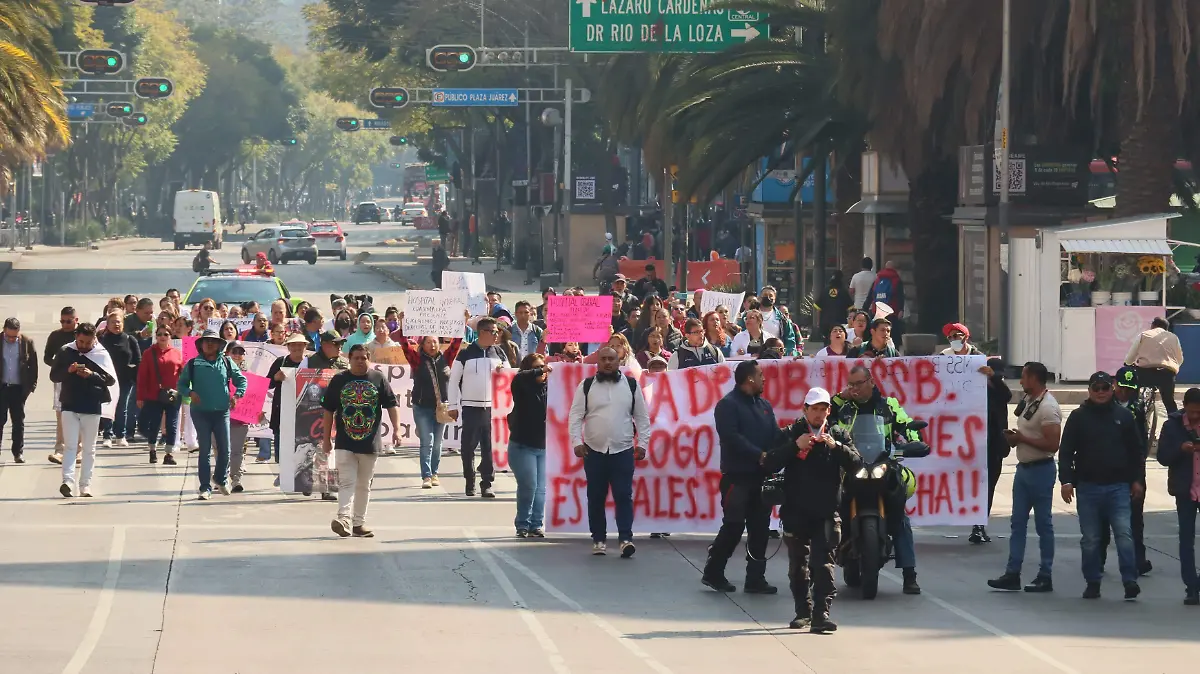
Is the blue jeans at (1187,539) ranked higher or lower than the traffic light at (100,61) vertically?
lower

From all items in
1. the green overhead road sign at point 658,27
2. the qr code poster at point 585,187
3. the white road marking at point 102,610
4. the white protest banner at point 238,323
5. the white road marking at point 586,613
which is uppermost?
the green overhead road sign at point 658,27

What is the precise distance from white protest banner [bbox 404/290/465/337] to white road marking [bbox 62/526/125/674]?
5.72 metres

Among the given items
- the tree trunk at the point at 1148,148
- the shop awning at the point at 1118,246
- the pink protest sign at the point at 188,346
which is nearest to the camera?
the pink protest sign at the point at 188,346

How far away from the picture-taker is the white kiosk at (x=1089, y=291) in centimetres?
2662

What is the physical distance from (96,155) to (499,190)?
117ft

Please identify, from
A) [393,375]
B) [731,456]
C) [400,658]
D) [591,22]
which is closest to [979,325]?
[591,22]

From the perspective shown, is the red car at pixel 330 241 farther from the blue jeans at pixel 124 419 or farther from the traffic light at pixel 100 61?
the blue jeans at pixel 124 419

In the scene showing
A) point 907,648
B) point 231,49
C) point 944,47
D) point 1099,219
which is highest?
point 231,49

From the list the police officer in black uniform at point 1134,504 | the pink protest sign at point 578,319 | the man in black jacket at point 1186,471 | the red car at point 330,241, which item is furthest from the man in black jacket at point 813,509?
the red car at point 330,241

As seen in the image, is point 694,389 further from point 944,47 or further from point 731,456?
point 944,47

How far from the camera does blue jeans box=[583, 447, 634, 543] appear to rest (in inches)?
572

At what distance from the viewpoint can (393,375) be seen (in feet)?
68.5

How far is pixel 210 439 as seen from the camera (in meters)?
17.5

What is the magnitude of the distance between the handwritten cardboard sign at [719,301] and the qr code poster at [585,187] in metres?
31.1
